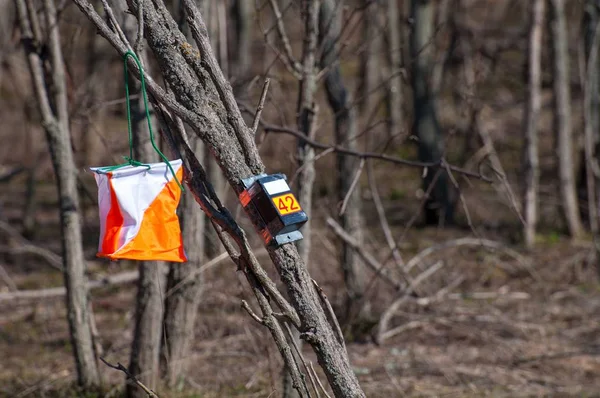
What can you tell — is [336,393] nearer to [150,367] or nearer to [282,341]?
[282,341]

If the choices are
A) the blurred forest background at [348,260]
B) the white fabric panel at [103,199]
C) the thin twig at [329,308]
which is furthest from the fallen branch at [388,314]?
the white fabric panel at [103,199]

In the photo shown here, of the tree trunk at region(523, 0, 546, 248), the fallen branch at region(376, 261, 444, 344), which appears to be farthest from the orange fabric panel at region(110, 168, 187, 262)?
the tree trunk at region(523, 0, 546, 248)

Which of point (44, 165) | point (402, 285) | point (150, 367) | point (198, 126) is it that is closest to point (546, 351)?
point (402, 285)

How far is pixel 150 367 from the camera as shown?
5422 mm

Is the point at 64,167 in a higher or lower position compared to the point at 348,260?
higher

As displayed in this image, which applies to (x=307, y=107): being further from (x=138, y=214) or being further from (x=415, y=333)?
(x=415, y=333)

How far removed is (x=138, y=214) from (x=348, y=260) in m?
5.02

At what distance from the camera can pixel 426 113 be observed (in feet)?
40.8

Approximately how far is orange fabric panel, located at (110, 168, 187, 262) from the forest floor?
210cm

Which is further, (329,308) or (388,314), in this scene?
(388,314)

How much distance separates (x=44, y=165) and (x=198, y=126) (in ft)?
43.5

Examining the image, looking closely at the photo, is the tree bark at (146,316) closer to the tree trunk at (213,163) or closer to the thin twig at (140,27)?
the tree trunk at (213,163)

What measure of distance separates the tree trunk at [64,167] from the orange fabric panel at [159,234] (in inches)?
112

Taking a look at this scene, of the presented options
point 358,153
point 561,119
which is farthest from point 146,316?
point 561,119
